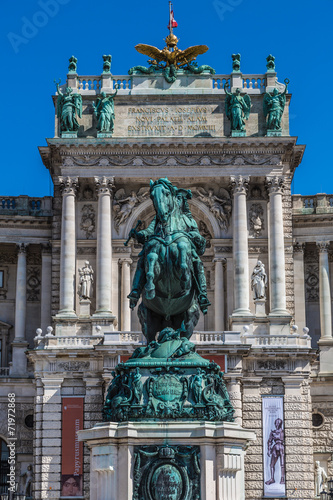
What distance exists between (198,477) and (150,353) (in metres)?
2.57

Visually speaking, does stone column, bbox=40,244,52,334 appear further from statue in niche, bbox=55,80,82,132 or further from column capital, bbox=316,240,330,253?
column capital, bbox=316,240,330,253

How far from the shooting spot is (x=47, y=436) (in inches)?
1864

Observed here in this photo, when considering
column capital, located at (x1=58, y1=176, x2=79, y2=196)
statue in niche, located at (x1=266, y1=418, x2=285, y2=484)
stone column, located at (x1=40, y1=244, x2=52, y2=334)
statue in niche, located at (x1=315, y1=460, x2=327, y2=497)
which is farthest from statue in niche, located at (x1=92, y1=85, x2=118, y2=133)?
statue in niche, located at (x1=315, y1=460, x2=327, y2=497)

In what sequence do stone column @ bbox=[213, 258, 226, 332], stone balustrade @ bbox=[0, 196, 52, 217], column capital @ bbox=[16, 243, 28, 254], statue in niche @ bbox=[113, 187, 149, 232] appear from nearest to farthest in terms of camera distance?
stone column @ bbox=[213, 258, 226, 332], statue in niche @ bbox=[113, 187, 149, 232], column capital @ bbox=[16, 243, 28, 254], stone balustrade @ bbox=[0, 196, 52, 217]

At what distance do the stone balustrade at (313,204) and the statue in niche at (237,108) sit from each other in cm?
644

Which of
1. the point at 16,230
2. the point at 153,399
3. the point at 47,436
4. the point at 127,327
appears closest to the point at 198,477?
the point at 153,399

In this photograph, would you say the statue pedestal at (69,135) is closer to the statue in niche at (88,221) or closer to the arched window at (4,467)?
the statue in niche at (88,221)

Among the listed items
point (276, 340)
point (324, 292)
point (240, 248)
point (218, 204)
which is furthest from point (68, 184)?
point (324, 292)

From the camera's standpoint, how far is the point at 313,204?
57.9 metres

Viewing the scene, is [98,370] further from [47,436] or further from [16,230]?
[16,230]

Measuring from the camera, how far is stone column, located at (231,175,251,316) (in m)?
51.2

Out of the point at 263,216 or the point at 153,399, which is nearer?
the point at 153,399

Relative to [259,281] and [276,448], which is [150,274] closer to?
[276,448]

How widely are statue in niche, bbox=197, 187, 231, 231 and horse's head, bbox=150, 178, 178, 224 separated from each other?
105ft
